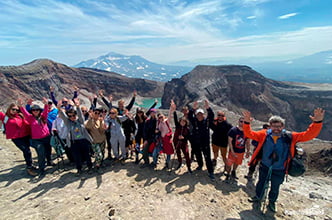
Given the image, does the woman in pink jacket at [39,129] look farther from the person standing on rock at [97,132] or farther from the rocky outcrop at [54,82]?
A: the rocky outcrop at [54,82]

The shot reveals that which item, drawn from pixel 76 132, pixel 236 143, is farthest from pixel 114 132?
pixel 236 143

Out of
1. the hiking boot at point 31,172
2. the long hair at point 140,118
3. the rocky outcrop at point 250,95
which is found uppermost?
the long hair at point 140,118

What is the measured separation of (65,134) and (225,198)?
5428 millimetres

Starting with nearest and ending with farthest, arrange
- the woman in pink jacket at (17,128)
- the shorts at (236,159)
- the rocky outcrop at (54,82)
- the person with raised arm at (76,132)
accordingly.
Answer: the person with raised arm at (76,132) < the woman in pink jacket at (17,128) < the shorts at (236,159) < the rocky outcrop at (54,82)

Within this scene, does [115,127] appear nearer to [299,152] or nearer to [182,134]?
[182,134]

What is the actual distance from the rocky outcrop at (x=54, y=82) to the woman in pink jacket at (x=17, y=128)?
2590 inches

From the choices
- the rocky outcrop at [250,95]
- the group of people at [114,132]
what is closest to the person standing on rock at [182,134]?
the group of people at [114,132]

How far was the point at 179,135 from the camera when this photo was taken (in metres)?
6.37

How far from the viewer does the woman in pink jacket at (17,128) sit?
5.93m

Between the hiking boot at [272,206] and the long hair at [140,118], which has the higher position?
the long hair at [140,118]

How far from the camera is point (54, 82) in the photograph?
84.5m

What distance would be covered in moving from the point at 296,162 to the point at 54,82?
9712cm

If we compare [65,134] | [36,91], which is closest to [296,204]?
[65,134]

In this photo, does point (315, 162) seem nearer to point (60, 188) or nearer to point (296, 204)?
point (296, 204)
